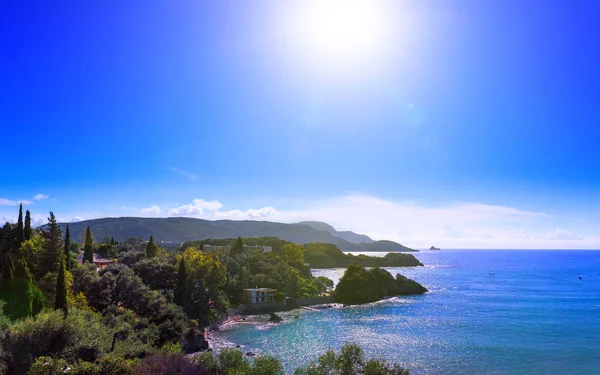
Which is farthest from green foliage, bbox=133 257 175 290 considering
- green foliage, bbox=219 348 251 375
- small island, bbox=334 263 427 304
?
small island, bbox=334 263 427 304

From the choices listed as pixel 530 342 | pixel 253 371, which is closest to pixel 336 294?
pixel 530 342

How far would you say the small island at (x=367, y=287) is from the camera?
287ft

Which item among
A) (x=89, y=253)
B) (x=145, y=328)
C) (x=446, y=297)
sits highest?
(x=89, y=253)

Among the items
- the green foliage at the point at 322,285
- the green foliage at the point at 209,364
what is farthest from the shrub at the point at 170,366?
the green foliage at the point at 322,285

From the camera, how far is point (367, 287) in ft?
298

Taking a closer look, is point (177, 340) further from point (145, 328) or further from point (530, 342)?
point (530, 342)

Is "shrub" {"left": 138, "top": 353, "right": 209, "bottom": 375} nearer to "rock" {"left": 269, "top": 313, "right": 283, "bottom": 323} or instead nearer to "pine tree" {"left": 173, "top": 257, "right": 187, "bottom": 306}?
"pine tree" {"left": 173, "top": 257, "right": 187, "bottom": 306}

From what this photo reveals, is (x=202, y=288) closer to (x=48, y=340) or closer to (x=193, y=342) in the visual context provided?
(x=193, y=342)

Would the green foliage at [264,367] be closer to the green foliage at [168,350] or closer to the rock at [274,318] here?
the green foliage at [168,350]

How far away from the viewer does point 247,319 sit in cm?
6556

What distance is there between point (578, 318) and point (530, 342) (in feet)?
90.8

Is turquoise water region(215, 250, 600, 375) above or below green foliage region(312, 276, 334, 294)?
below

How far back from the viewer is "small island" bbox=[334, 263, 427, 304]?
87.6 m

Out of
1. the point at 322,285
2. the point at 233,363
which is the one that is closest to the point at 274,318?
the point at 322,285
